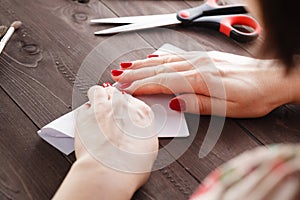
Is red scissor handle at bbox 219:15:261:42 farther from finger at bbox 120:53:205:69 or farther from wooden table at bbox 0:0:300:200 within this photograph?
finger at bbox 120:53:205:69

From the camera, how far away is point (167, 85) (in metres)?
0.94

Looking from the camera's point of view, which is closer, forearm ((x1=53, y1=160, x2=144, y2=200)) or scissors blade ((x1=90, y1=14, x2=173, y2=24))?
forearm ((x1=53, y1=160, x2=144, y2=200))

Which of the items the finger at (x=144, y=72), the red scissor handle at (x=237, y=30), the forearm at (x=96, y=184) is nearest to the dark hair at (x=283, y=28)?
the forearm at (x=96, y=184)

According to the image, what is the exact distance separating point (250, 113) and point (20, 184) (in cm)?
40

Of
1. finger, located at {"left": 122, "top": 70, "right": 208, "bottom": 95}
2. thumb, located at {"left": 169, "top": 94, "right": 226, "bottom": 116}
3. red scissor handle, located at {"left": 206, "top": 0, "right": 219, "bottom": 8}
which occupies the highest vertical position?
red scissor handle, located at {"left": 206, "top": 0, "right": 219, "bottom": 8}

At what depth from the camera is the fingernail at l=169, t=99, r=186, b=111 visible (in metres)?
0.92

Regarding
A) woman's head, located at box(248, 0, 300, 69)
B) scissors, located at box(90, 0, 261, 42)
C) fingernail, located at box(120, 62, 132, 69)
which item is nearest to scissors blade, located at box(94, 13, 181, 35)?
scissors, located at box(90, 0, 261, 42)

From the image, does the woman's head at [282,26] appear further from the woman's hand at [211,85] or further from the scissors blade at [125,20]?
the scissors blade at [125,20]

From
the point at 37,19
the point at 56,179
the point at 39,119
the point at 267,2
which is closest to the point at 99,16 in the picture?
the point at 37,19

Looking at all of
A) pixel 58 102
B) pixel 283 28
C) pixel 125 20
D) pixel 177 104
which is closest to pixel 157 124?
pixel 177 104

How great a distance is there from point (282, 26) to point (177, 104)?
43 cm

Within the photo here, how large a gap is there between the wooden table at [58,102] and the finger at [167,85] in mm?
54

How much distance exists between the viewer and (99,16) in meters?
1.11

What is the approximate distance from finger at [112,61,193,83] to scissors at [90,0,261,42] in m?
0.14
